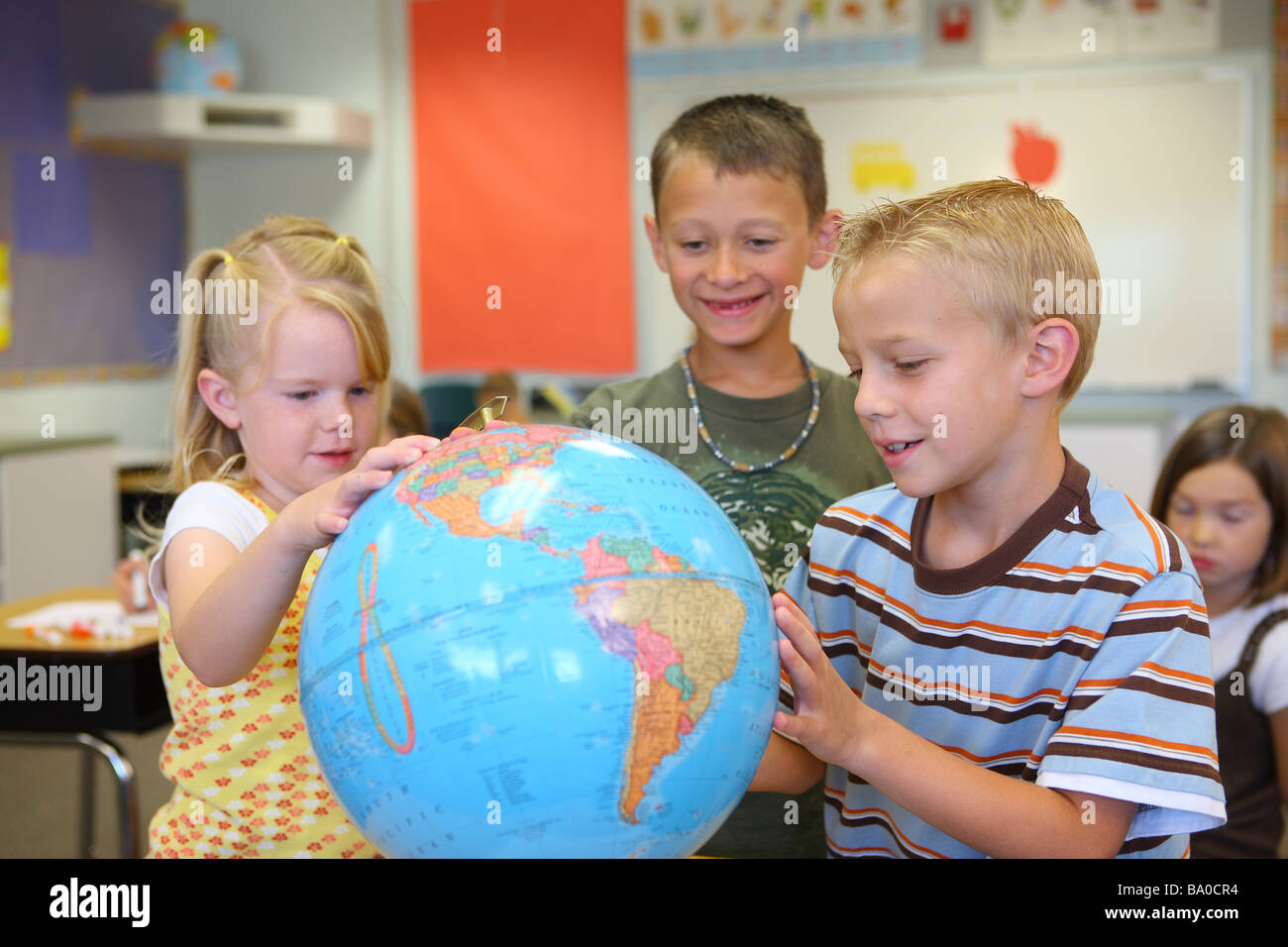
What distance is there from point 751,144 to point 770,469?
0.50 metres

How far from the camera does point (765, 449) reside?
1.78m

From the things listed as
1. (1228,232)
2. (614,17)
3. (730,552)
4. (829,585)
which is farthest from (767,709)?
(614,17)

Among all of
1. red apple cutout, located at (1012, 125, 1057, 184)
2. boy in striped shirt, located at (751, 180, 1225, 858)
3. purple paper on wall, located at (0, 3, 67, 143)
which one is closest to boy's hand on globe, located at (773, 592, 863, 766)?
boy in striped shirt, located at (751, 180, 1225, 858)

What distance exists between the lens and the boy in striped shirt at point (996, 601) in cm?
112

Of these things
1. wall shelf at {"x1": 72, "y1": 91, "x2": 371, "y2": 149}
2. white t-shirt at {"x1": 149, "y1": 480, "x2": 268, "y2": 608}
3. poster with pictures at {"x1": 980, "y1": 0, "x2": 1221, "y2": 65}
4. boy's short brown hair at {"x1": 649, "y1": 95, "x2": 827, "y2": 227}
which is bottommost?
white t-shirt at {"x1": 149, "y1": 480, "x2": 268, "y2": 608}

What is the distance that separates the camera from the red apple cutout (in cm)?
562

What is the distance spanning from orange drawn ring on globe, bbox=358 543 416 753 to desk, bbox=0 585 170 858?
1.86 metres

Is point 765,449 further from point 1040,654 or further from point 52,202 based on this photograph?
point 52,202

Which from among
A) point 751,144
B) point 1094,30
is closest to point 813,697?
point 751,144

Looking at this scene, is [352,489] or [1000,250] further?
[1000,250]

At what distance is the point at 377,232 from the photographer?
6555mm

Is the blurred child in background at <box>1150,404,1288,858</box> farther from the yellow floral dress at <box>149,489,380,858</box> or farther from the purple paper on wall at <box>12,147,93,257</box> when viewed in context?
the purple paper on wall at <box>12,147,93,257</box>

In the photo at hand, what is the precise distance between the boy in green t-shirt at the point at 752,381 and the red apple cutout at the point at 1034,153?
4194 millimetres

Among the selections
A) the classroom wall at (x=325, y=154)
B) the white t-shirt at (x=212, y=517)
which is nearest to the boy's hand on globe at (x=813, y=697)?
the white t-shirt at (x=212, y=517)
